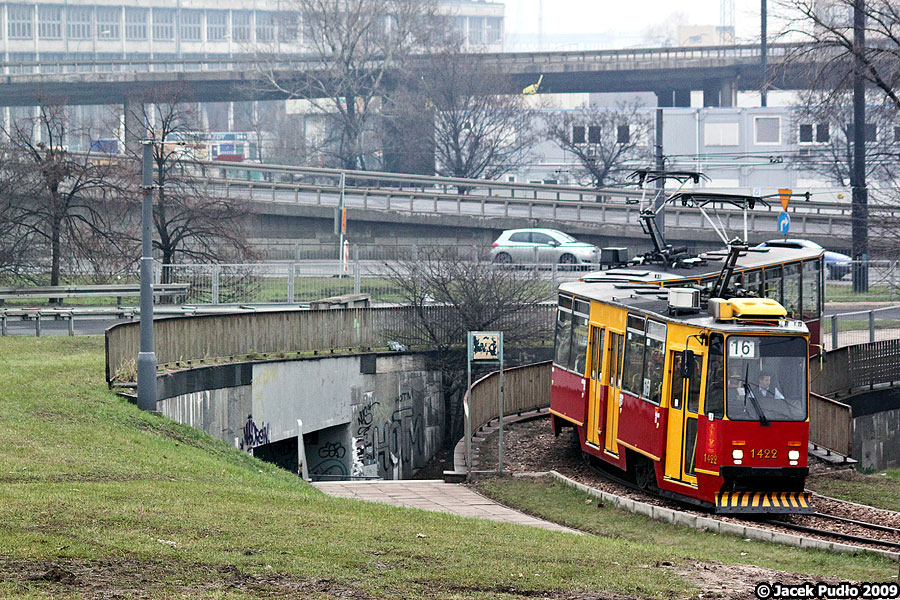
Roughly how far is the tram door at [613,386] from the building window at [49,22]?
134m

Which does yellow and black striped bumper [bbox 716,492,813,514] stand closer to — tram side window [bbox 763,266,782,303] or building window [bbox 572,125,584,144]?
tram side window [bbox 763,266,782,303]

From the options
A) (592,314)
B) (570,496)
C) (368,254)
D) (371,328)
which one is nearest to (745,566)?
(570,496)

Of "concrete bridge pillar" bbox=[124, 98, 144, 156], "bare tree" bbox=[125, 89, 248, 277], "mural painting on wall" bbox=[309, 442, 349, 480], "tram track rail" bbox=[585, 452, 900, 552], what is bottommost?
"mural painting on wall" bbox=[309, 442, 349, 480]

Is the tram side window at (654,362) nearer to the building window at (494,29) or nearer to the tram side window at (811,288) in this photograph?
the tram side window at (811,288)

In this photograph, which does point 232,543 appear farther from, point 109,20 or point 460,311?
point 109,20

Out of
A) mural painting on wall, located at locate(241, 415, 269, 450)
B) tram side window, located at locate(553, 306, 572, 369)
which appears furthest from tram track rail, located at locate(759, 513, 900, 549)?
mural painting on wall, located at locate(241, 415, 269, 450)

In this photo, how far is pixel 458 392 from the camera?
3409 centimetres

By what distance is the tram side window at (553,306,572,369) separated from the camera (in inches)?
847

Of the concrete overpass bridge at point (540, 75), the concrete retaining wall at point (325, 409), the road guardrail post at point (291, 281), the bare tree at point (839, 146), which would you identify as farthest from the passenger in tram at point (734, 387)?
the concrete overpass bridge at point (540, 75)

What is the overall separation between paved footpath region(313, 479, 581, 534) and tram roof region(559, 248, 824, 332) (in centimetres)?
359

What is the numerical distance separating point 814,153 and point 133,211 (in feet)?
142

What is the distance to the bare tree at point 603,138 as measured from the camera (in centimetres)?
7356

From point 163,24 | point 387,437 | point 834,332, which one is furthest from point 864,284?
point 163,24

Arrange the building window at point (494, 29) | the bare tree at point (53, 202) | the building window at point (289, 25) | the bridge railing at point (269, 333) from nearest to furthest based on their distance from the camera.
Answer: the bridge railing at point (269, 333)
the bare tree at point (53, 202)
the building window at point (289, 25)
the building window at point (494, 29)
